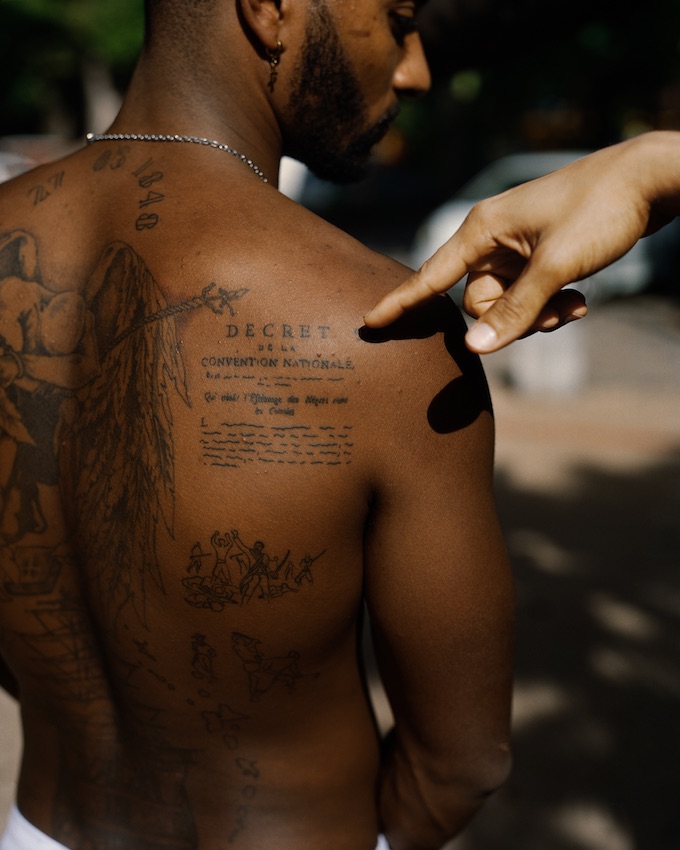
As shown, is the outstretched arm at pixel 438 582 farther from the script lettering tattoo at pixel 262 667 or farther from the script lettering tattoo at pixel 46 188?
the script lettering tattoo at pixel 46 188

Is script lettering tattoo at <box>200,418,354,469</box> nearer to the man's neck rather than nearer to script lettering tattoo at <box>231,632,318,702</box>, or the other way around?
script lettering tattoo at <box>231,632,318,702</box>

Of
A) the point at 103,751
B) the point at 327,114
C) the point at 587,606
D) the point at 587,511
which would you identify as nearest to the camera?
the point at 103,751

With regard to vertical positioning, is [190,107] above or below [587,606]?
above

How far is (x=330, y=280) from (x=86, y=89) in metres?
26.3

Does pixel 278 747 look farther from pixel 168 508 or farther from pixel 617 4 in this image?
pixel 617 4

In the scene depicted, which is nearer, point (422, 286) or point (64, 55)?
point (422, 286)

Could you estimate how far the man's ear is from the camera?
1439 millimetres

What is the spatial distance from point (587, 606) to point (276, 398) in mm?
3782

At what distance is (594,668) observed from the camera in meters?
4.08

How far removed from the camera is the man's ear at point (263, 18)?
1439mm

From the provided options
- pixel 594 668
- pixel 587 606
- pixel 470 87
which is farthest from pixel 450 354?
pixel 470 87

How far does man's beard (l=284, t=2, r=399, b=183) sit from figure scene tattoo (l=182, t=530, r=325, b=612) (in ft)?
2.67

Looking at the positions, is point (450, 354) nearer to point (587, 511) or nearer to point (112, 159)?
point (112, 159)

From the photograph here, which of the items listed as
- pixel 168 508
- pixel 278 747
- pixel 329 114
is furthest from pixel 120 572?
pixel 329 114
